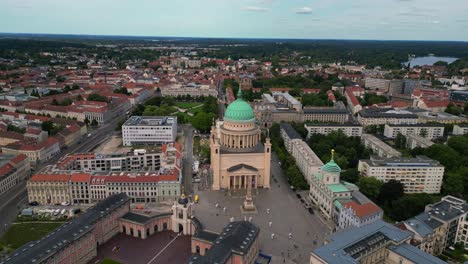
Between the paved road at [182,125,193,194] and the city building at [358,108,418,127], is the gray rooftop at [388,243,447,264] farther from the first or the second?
the city building at [358,108,418,127]

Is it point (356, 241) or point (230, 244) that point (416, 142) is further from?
point (230, 244)

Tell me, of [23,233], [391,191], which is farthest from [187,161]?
[391,191]

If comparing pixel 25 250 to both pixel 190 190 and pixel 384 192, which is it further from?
pixel 384 192

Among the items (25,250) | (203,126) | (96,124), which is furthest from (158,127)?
(25,250)

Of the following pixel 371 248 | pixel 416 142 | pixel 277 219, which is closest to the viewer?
pixel 371 248

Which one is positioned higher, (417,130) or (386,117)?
(386,117)

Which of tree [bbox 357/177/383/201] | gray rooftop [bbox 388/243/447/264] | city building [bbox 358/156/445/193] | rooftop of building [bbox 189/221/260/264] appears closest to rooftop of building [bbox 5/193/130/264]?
rooftop of building [bbox 189/221/260/264]
